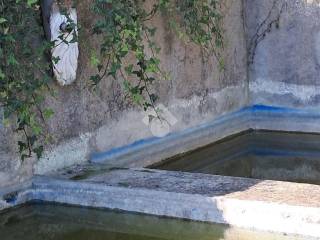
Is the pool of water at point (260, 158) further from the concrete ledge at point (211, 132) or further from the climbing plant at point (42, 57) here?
the climbing plant at point (42, 57)

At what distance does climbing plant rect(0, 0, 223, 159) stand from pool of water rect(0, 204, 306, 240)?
0.35 metres

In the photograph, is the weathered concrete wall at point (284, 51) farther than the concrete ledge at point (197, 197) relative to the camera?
Yes

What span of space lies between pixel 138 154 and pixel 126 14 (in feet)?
3.63

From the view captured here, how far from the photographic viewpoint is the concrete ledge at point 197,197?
3.57 m

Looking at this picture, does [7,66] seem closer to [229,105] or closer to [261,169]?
[261,169]

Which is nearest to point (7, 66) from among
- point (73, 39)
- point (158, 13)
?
point (73, 39)

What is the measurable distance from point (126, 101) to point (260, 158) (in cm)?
117

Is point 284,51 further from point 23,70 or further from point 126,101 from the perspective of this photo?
point 23,70

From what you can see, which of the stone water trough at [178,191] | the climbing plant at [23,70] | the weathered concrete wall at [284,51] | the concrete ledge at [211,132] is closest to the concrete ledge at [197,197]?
the stone water trough at [178,191]

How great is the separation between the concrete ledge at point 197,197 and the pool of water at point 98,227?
0.04 meters

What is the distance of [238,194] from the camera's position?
385cm

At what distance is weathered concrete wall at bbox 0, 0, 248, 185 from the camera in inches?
185

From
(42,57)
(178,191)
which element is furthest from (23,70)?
(178,191)

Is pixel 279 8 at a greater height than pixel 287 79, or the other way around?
pixel 279 8
